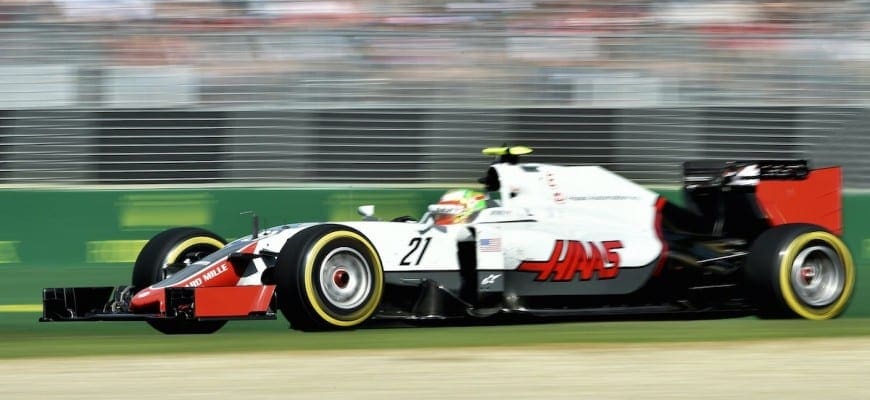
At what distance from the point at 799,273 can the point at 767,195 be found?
0.80m

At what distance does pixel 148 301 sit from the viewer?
703 centimetres

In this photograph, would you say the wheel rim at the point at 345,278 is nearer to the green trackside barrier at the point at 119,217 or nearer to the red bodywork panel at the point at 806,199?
the red bodywork panel at the point at 806,199

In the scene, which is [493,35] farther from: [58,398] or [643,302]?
[58,398]

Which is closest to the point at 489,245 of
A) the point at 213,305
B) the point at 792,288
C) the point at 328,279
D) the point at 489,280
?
the point at 489,280

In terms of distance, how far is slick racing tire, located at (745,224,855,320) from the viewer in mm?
7680

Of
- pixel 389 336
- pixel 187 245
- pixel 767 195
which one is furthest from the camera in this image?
pixel 767 195

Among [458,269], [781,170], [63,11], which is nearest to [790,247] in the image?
[781,170]

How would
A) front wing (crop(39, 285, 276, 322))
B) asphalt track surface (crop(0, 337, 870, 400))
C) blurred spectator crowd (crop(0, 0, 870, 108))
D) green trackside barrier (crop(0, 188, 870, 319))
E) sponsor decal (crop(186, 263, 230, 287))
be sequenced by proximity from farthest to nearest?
1. blurred spectator crowd (crop(0, 0, 870, 108))
2. green trackside barrier (crop(0, 188, 870, 319))
3. sponsor decal (crop(186, 263, 230, 287))
4. front wing (crop(39, 285, 276, 322))
5. asphalt track surface (crop(0, 337, 870, 400))

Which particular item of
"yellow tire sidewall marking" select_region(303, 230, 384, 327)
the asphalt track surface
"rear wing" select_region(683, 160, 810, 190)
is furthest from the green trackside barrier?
the asphalt track surface

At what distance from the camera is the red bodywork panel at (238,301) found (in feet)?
→ 21.9

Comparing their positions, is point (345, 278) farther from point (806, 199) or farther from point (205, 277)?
point (806, 199)

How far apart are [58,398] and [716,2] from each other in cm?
923

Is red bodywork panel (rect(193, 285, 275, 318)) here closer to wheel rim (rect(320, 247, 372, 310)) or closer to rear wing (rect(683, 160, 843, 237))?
wheel rim (rect(320, 247, 372, 310))

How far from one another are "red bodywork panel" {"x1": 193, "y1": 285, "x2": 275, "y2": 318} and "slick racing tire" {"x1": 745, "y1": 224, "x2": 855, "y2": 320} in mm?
2919
